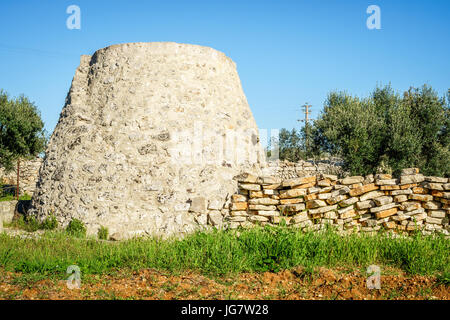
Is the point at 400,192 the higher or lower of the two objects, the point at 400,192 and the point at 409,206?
the higher

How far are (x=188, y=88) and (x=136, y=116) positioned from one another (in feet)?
4.95

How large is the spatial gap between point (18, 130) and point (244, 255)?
55.5 ft

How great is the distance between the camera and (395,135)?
14.9 m

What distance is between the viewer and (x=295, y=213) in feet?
25.4

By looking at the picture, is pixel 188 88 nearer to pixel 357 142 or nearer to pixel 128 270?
pixel 128 270

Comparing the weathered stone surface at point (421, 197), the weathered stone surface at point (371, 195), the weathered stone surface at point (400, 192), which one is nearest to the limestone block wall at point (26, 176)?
the weathered stone surface at point (371, 195)

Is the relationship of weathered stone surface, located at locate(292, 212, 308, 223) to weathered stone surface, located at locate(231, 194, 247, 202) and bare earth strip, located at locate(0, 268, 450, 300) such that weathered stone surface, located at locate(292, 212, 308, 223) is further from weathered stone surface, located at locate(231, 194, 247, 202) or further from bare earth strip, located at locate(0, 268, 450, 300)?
bare earth strip, located at locate(0, 268, 450, 300)

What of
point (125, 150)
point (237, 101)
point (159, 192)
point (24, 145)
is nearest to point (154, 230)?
point (159, 192)

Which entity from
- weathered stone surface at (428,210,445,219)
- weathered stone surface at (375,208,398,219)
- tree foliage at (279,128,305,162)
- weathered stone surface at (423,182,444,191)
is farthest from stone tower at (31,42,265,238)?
tree foliage at (279,128,305,162)

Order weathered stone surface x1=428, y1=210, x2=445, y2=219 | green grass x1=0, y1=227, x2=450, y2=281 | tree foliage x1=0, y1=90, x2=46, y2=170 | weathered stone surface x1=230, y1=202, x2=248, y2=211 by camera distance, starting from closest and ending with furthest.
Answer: green grass x1=0, y1=227, x2=450, y2=281, weathered stone surface x1=230, y1=202, x2=248, y2=211, weathered stone surface x1=428, y1=210, x2=445, y2=219, tree foliage x1=0, y1=90, x2=46, y2=170

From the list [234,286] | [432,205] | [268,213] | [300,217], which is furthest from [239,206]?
[432,205]

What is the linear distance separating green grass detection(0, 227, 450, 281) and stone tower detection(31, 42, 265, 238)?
5.89 ft

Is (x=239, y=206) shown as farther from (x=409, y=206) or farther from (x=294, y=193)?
(x=409, y=206)

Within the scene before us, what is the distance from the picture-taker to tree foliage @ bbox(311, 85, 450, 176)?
1491 cm
